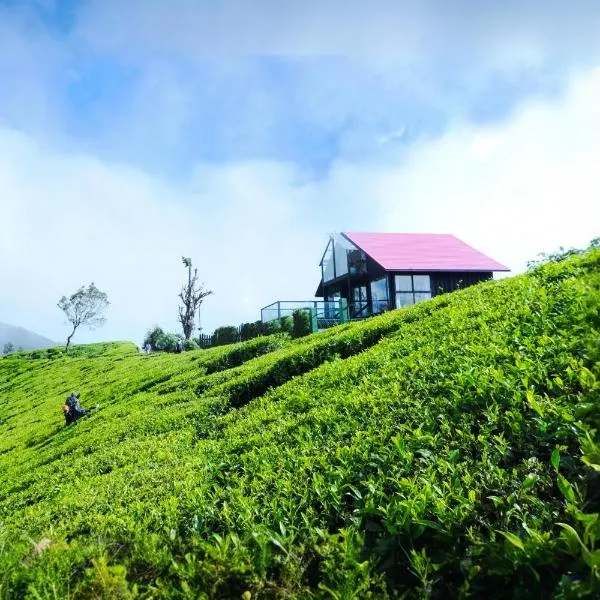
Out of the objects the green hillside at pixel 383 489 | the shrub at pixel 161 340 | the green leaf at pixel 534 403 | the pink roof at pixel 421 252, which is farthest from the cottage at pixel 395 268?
the green leaf at pixel 534 403

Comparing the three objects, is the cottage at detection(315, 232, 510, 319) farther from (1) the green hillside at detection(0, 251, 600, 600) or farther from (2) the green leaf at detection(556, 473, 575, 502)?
(2) the green leaf at detection(556, 473, 575, 502)

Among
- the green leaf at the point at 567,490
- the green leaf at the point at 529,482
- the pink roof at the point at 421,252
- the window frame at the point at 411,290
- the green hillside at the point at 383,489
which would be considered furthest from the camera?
the pink roof at the point at 421,252

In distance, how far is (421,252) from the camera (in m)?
32.6

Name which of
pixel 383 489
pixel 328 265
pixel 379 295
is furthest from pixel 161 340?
pixel 383 489

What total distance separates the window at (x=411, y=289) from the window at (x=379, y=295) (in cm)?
73

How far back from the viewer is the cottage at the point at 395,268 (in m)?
29.6

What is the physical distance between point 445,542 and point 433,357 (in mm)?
2974

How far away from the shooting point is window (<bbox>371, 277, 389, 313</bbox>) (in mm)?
29297

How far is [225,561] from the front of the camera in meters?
2.96

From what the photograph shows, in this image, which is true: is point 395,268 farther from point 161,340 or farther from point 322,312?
point 161,340

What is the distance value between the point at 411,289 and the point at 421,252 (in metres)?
4.03

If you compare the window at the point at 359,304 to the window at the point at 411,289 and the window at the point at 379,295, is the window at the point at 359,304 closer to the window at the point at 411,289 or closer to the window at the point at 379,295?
the window at the point at 379,295

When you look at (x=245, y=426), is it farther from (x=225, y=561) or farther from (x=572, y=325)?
(x=572, y=325)

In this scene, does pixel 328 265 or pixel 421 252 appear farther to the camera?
pixel 328 265
